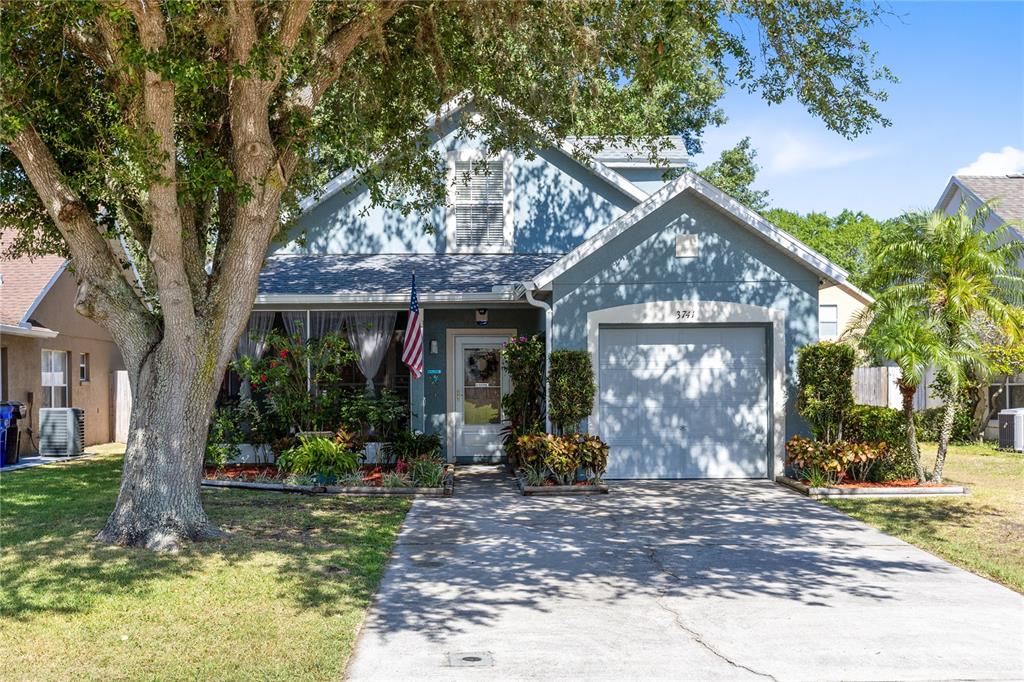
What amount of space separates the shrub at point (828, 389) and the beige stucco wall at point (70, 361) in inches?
496

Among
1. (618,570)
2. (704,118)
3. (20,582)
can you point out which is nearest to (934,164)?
(704,118)

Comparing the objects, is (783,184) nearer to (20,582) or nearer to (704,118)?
(704,118)

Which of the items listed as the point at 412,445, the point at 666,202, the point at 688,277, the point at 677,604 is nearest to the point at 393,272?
the point at 412,445

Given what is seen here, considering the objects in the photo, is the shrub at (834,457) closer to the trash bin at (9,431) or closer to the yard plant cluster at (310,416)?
the yard plant cluster at (310,416)

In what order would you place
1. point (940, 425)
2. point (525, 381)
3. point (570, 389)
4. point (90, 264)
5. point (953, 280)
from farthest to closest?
point (940, 425), point (525, 381), point (570, 389), point (953, 280), point (90, 264)

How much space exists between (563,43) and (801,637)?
7.38 meters

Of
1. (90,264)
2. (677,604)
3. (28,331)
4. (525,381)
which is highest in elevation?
(90,264)

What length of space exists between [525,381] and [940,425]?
10.5 m

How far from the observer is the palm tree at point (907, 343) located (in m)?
12.4

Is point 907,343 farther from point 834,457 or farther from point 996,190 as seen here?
point 996,190

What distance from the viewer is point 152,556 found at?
28.0 ft

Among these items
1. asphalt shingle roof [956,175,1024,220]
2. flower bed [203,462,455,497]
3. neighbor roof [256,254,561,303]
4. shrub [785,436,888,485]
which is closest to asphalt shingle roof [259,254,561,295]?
neighbor roof [256,254,561,303]

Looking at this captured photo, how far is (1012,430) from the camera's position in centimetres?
1845

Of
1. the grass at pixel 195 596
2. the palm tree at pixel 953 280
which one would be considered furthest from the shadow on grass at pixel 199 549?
the palm tree at pixel 953 280
